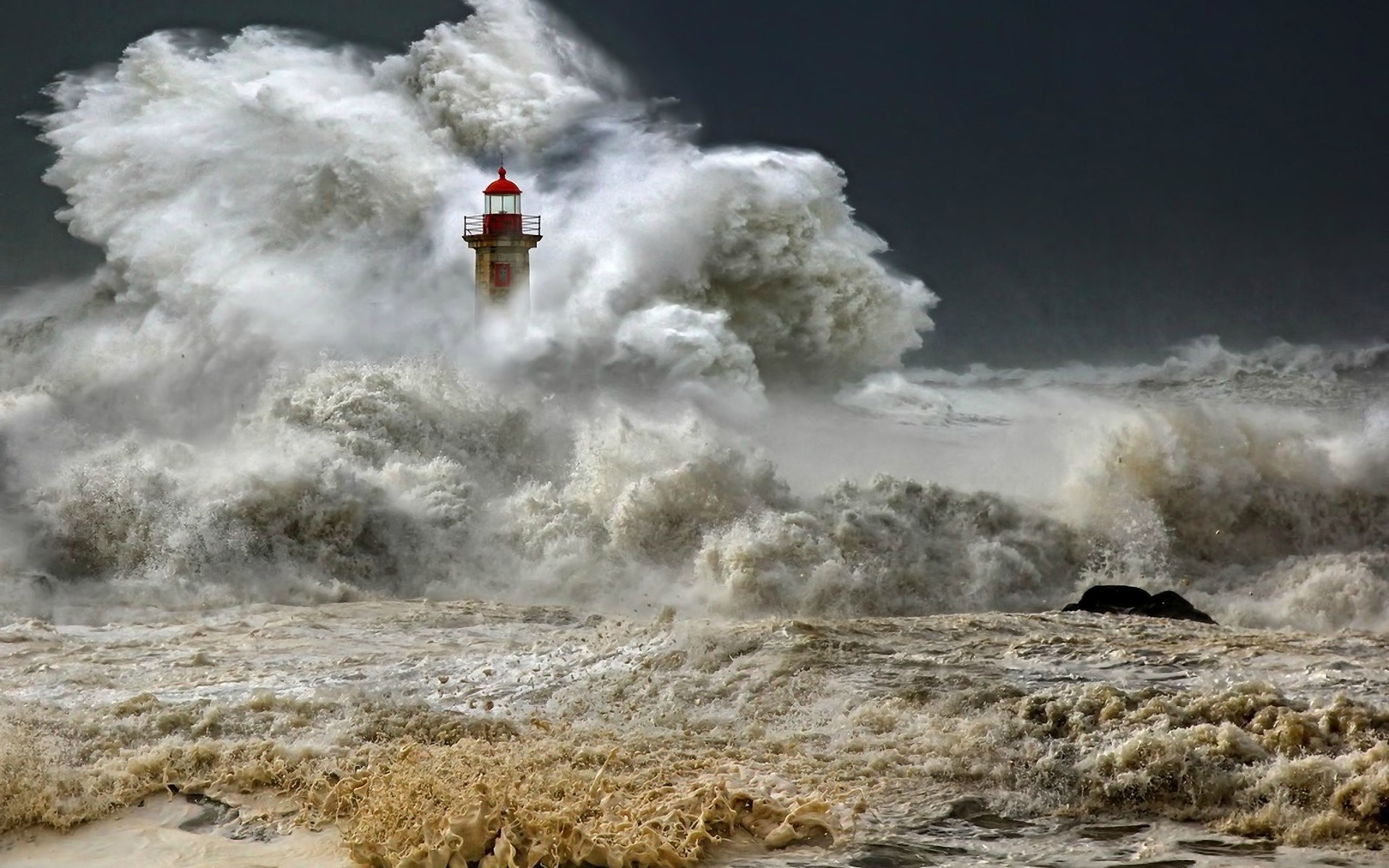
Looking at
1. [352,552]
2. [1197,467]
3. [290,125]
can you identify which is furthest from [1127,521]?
[290,125]

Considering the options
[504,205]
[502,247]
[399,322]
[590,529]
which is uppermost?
[504,205]

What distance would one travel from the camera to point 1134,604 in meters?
10.6

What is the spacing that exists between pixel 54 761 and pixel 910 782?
3878 millimetres

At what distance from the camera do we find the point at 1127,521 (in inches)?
564

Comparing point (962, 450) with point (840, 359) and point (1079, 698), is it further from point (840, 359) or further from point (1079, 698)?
point (1079, 698)

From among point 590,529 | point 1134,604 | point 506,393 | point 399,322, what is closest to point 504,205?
point 399,322

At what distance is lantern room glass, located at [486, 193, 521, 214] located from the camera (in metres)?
19.4

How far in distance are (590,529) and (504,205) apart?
642 centimetres

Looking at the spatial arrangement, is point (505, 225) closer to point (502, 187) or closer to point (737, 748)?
point (502, 187)

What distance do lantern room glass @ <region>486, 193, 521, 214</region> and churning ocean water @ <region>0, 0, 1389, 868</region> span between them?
434 millimetres

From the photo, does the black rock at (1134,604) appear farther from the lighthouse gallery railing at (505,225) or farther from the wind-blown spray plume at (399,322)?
the lighthouse gallery railing at (505,225)

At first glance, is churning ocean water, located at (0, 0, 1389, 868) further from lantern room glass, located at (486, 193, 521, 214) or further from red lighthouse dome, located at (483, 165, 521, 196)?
red lighthouse dome, located at (483, 165, 521, 196)

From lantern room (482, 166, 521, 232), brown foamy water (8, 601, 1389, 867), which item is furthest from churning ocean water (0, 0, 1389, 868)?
lantern room (482, 166, 521, 232)

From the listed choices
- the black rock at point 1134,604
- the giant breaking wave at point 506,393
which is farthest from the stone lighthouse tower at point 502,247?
the black rock at point 1134,604
